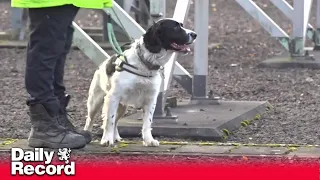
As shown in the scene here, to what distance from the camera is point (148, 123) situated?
6.95 m

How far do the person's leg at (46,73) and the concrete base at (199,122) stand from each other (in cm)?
87

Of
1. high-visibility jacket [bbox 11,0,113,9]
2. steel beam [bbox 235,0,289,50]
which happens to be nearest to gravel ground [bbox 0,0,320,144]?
steel beam [bbox 235,0,289,50]

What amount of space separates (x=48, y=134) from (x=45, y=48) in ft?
1.99

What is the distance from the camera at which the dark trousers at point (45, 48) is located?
254 inches

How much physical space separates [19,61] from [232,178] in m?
7.13

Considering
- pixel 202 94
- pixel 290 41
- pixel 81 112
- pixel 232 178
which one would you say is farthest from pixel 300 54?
pixel 232 178

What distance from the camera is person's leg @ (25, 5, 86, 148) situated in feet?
21.1

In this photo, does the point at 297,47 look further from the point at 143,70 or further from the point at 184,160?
the point at 184,160

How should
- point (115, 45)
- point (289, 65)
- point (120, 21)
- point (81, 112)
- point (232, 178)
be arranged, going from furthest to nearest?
1. point (289, 65)
2. point (81, 112)
3. point (120, 21)
4. point (115, 45)
5. point (232, 178)

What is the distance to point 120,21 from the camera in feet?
24.8

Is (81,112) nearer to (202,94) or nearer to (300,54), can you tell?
(202,94)

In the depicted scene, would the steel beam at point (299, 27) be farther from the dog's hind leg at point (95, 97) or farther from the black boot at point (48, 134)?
the black boot at point (48, 134)

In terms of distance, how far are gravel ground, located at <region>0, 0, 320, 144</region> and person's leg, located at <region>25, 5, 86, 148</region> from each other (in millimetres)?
767

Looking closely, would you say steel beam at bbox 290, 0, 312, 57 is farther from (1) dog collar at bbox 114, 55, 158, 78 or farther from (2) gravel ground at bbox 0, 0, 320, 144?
(1) dog collar at bbox 114, 55, 158, 78
